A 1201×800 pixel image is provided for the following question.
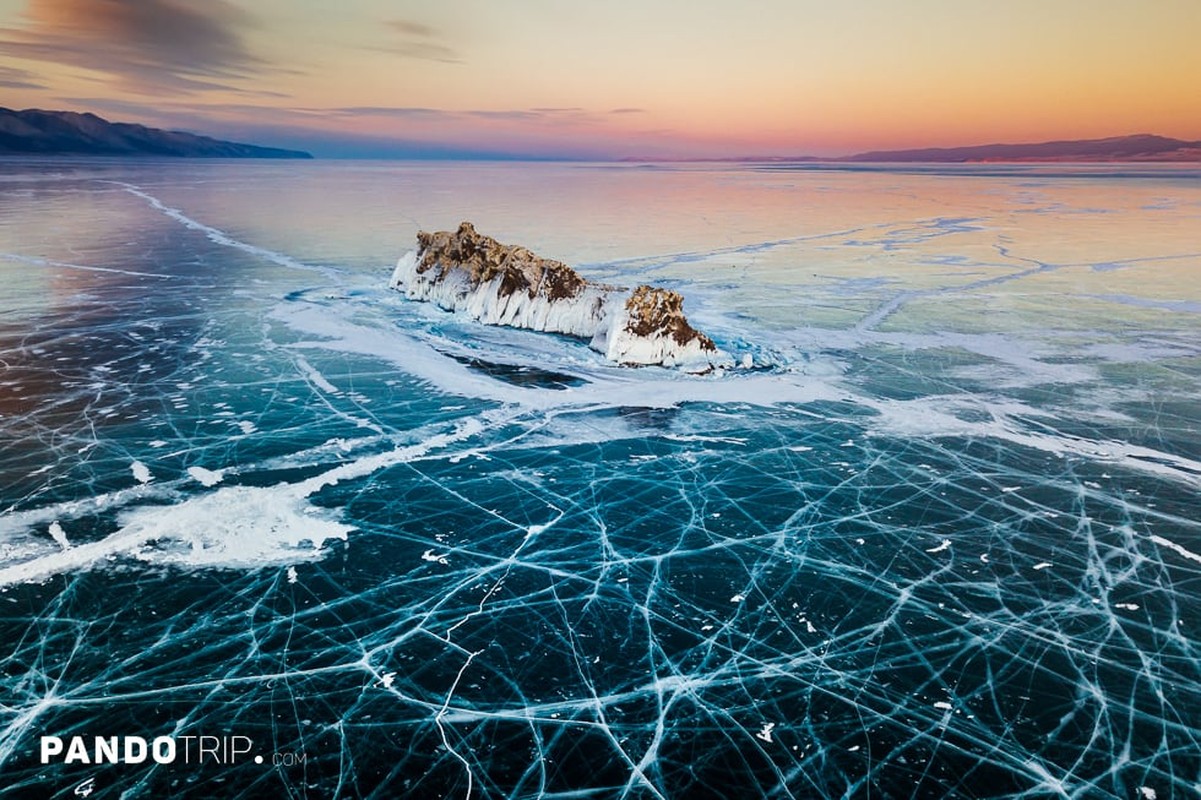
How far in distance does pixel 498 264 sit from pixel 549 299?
1717mm

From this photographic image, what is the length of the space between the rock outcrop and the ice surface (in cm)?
50

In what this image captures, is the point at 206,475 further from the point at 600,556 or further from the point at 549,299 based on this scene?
the point at 549,299

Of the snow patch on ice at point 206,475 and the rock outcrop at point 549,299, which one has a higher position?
the rock outcrop at point 549,299

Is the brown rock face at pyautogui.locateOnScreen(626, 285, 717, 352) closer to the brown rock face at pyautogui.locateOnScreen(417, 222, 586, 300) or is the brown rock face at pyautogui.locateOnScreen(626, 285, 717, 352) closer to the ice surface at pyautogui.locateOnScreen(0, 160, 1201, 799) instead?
the ice surface at pyautogui.locateOnScreen(0, 160, 1201, 799)

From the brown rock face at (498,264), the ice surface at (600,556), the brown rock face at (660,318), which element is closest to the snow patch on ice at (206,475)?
the ice surface at (600,556)

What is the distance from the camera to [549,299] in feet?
40.2

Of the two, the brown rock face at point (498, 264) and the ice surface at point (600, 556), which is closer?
the ice surface at point (600, 556)

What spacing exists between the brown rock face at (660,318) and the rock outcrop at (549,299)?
0.01m

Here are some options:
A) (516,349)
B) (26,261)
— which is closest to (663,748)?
(516,349)

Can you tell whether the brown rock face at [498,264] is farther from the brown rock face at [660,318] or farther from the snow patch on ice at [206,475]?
the snow patch on ice at [206,475]

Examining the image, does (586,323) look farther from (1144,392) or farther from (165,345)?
(1144,392)

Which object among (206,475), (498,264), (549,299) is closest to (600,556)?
(206,475)

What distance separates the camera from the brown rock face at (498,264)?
40.2 feet

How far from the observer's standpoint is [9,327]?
10938 millimetres
